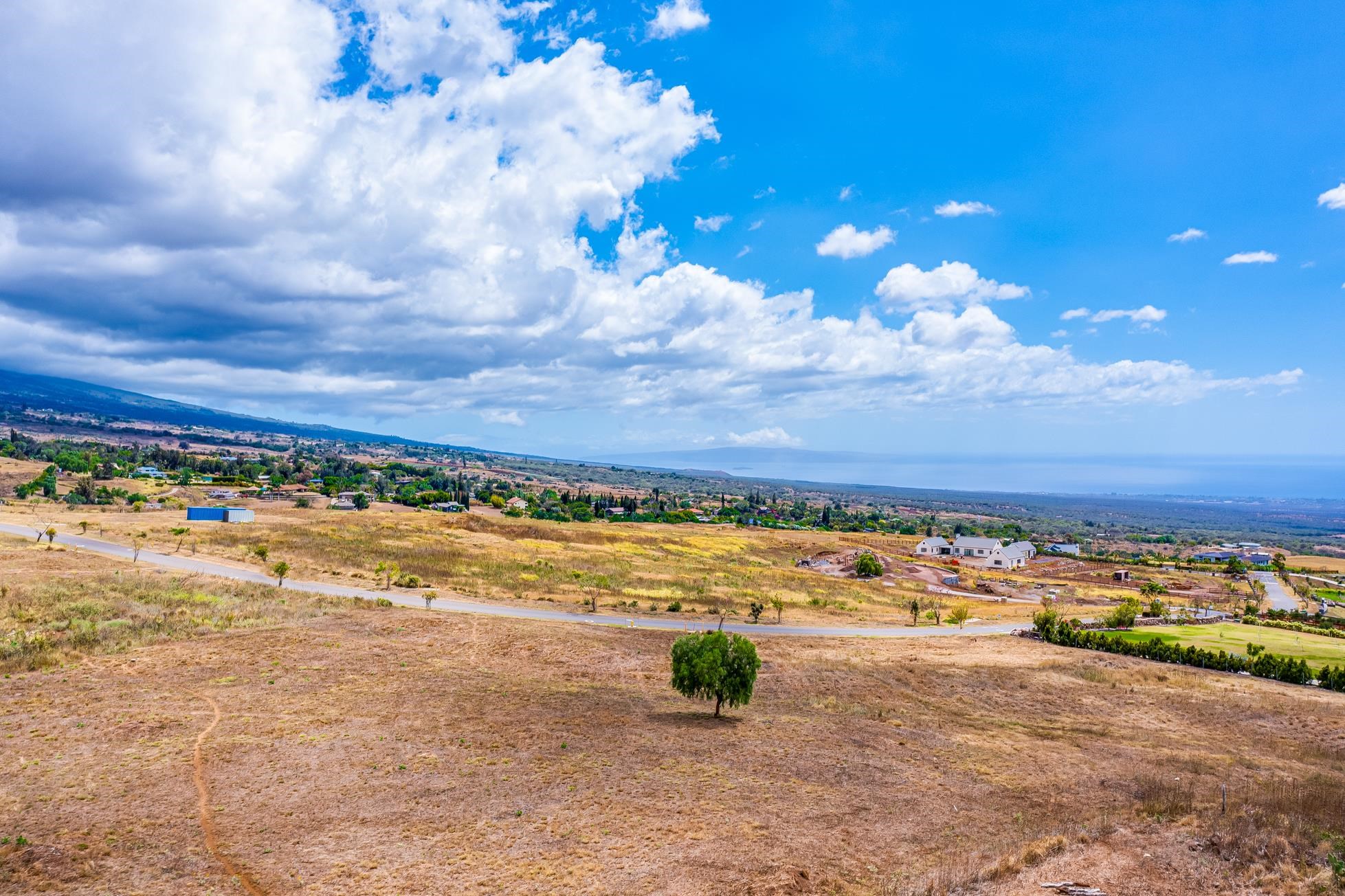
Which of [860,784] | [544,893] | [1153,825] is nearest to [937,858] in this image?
[860,784]

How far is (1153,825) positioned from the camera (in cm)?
1525

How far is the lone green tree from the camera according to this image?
22266mm

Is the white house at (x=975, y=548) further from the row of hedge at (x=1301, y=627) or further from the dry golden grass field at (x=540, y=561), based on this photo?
the row of hedge at (x=1301, y=627)

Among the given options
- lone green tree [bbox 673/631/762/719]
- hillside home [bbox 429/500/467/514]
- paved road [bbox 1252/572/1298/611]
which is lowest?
paved road [bbox 1252/572/1298/611]

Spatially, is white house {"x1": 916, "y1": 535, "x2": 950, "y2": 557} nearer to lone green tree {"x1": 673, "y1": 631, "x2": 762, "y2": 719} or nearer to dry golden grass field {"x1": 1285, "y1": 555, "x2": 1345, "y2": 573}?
dry golden grass field {"x1": 1285, "y1": 555, "x2": 1345, "y2": 573}

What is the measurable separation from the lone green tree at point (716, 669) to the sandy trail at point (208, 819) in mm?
12965

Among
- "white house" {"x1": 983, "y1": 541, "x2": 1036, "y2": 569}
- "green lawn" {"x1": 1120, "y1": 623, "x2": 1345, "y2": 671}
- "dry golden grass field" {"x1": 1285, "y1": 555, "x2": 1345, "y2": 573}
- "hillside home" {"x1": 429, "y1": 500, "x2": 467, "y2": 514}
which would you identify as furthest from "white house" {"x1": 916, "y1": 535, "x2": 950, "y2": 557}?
"hillside home" {"x1": 429, "y1": 500, "x2": 467, "y2": 514}

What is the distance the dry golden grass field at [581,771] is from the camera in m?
12.5

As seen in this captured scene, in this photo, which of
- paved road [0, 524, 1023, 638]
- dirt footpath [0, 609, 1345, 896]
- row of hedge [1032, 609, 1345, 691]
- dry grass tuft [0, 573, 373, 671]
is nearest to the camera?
dirt footpath [0, 609, 1345, 896]

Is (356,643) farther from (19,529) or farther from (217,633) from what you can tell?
(19,529)

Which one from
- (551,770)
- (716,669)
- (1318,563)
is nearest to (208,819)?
(551,770)

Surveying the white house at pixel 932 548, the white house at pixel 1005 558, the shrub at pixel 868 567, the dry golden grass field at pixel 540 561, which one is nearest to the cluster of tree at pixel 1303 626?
the dry golden grass field at pixel 540 561

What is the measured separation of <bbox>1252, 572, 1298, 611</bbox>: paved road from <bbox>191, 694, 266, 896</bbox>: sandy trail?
8817 cm

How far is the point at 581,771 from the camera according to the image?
17172mm
